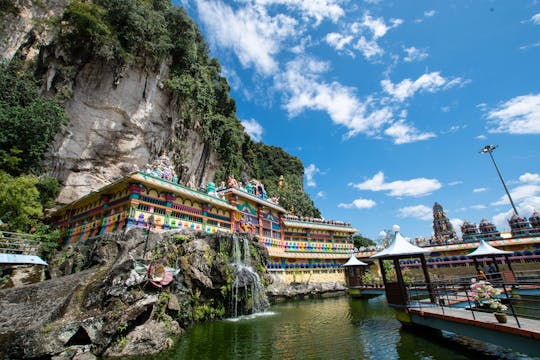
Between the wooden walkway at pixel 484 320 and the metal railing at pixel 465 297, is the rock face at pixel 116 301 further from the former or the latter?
the metal railing at pixel 465 297

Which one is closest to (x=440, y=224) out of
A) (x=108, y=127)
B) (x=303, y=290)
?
(x=303, y=290)

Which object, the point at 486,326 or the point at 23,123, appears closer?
the point at 486,326

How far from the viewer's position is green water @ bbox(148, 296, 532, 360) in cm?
846

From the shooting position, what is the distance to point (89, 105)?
24.3 metres

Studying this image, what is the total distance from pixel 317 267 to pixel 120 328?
29.1 metres

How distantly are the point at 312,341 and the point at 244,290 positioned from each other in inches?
292

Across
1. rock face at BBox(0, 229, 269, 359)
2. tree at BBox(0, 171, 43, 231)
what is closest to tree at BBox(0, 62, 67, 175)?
tree at BBox(0, 171, 43, 231)

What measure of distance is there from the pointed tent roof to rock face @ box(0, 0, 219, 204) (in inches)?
904

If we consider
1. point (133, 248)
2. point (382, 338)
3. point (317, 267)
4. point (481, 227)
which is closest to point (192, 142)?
point (133, 248)

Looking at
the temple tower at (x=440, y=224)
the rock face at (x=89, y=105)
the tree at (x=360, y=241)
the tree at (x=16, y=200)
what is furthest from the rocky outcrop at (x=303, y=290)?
the temple tower at (x=440, y=224)

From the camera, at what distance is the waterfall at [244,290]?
16.4 metres

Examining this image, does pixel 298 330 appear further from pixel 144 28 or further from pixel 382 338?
pixel 144 28

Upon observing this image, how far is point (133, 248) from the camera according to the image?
13.7 metres

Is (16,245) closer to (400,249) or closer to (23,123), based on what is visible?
(23,123)
